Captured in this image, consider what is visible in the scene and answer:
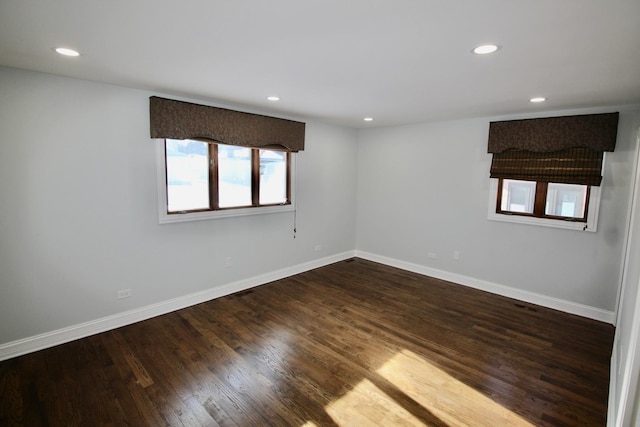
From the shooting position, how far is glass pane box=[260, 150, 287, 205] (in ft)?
14.4

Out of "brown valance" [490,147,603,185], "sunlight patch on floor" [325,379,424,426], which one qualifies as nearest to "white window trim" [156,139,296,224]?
"sunlight patch on floor" [325,379,424,426]

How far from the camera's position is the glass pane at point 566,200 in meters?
3.67

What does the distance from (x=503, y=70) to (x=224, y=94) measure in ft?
8.26

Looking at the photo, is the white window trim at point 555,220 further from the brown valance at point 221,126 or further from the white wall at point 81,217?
the white wall at point 81,217

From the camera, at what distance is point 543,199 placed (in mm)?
3904

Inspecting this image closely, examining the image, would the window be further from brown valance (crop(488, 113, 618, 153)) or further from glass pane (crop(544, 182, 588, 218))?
brown valance (crop(488, 113, 618, 153))

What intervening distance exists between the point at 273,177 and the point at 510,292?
140 inches

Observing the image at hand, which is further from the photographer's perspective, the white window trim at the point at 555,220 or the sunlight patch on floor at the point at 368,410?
the white window trim at the point at 555,220

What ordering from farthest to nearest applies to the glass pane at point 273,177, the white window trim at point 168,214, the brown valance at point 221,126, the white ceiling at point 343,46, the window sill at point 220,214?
the glass pane at point 273,177
the window sill at point 220,214
the white window trim at point 168,214
the brown valance at point 221,126
the white ceiling at point 343,46

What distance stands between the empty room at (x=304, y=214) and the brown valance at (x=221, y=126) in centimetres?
2

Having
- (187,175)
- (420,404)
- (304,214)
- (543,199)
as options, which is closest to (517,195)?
(543,199)

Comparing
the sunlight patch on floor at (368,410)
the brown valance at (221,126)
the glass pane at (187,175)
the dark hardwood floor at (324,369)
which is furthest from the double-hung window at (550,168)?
the glass pane at (187,175)

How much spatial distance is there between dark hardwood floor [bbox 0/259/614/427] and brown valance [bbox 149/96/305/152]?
197 cm

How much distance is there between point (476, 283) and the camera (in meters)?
Result: 4.46
